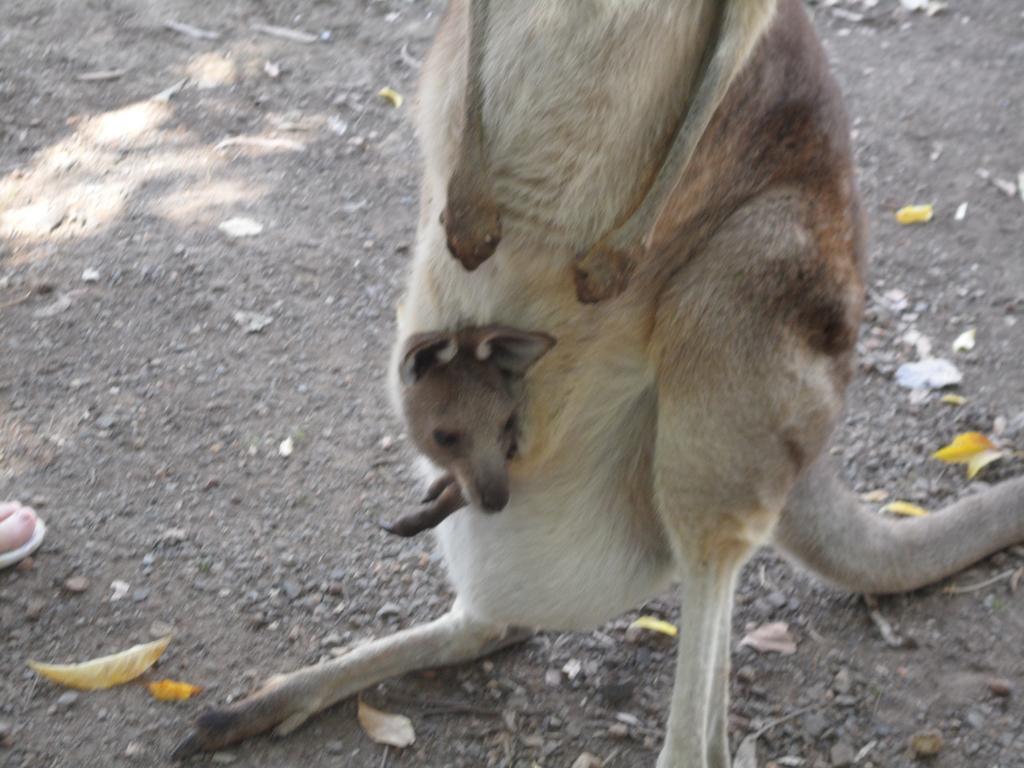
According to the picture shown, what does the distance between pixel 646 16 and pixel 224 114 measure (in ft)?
11.0

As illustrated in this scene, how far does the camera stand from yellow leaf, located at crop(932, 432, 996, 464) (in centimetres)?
407

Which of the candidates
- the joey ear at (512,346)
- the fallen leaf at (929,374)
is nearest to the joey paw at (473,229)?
the joey ear at (512,346)

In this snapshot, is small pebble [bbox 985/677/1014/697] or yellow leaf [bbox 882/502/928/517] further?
yellow leaf [bbox 882/502/928/517]

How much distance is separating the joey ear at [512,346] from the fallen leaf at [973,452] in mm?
1749

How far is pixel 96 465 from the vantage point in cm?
393

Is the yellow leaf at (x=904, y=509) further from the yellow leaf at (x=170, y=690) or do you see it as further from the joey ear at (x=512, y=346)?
the yellow leaf at (x=170, y=690)

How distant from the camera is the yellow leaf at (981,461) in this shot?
4043 mm

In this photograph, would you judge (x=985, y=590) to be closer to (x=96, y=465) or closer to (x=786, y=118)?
(x=786, y=118)

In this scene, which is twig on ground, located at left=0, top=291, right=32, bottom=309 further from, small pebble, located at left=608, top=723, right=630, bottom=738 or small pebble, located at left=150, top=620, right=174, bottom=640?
small pebble, located at left=608, top=723, right=630, bottom=738

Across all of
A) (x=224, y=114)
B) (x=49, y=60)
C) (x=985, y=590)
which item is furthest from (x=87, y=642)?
(x=49, y=60)

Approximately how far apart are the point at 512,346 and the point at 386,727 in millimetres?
1047

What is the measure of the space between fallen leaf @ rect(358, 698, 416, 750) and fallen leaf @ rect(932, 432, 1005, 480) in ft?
6.29

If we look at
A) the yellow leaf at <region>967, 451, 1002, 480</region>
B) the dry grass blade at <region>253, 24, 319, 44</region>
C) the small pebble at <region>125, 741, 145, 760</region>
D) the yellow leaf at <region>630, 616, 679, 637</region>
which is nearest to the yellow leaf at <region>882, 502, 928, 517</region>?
the yellow leaf at <region>967, 451, 1002, 480</region>

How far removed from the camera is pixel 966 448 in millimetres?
4078
